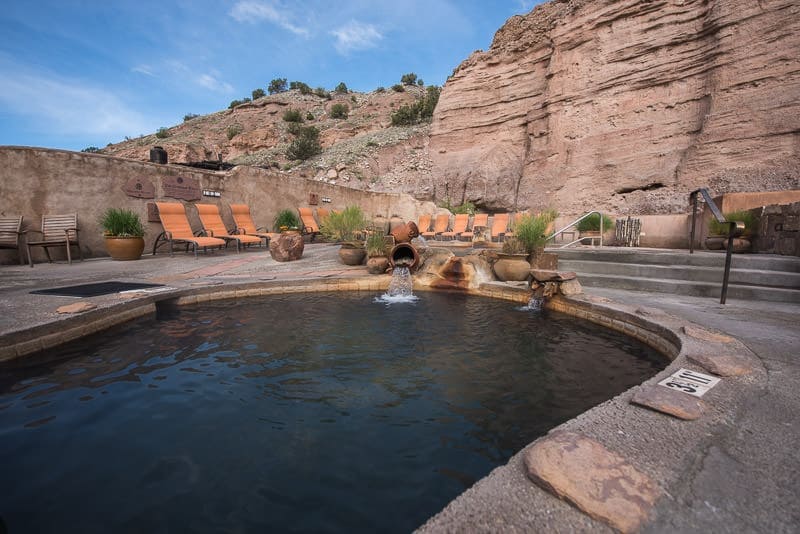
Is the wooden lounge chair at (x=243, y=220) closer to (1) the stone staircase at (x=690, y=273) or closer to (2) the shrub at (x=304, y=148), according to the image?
(1) the stone staircase at (x=690, y=273)

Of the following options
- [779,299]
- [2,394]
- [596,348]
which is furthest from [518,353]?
[2,394]

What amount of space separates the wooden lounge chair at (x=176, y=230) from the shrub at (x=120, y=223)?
1.67ft

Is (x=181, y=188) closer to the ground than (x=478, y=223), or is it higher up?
higher up

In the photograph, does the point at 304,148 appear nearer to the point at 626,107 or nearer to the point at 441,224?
the point at 441,224

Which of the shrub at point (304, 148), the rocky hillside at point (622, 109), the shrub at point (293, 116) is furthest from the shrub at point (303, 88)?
the rocky hillside at point (622, 109)

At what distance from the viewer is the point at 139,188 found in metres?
7.22

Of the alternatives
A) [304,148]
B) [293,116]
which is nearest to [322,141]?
[304,148]

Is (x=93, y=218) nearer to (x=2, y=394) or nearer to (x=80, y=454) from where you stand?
(x=2, y=394)

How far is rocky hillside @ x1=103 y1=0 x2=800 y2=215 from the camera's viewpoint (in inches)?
355

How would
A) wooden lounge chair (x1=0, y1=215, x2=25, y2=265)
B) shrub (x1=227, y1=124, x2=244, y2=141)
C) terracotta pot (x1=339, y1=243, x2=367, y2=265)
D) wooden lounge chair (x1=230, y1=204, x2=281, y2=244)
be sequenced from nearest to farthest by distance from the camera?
wooden lounge chair (x1=0, y1=215, x2=25, y2=265) → terracotta pot (x1=339, y1=243, x2=367, y2=265) → wooden lounge chair (x1=230, y1=204, x2=281, y2=244) → shrub (x1=227, y1=124, x2=244, y2=141)

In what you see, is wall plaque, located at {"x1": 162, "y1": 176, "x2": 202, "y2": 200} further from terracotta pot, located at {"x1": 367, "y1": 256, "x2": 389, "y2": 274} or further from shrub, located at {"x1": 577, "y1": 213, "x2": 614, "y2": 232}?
shrub, located at {"x1": 577, "y1": 213, "x2": 614, "y2": 232}

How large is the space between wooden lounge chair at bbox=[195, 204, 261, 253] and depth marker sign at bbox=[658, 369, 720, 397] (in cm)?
777

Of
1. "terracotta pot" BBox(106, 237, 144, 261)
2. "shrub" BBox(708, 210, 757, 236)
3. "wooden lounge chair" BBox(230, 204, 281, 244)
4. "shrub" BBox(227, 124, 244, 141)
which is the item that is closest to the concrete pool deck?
"shrub" BBox(708, 210, 757, 236)

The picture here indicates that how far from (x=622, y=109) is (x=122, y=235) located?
14550 mm
